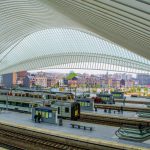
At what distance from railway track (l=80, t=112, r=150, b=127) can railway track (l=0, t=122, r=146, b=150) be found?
11028mm

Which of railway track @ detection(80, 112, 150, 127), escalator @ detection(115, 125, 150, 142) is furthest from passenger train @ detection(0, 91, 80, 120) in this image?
escalator @ detection(115, 125, 150, 142)

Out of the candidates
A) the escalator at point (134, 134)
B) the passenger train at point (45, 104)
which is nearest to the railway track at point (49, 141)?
the escalator at point (134, 134)

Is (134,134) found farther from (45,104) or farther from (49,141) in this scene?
(45,104)

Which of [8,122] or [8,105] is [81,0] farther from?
[8,105]

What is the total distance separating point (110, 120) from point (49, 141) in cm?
1452

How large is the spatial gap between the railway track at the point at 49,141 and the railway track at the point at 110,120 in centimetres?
1103

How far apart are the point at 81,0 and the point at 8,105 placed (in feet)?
114

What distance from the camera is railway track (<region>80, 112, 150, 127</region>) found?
37.4 m

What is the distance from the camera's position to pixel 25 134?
3020 centimetres

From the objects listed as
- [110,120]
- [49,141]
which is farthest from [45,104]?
[49,141]

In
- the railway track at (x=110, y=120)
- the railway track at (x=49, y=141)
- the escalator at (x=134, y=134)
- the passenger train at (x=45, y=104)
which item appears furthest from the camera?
the passenger train at (x=45, y=104)

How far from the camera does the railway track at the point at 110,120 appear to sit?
37.4 m

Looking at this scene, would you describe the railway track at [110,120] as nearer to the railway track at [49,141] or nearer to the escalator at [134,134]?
the escalator at [134,134]

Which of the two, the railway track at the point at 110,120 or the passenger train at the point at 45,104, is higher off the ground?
the passenger train at the point at 45,104
